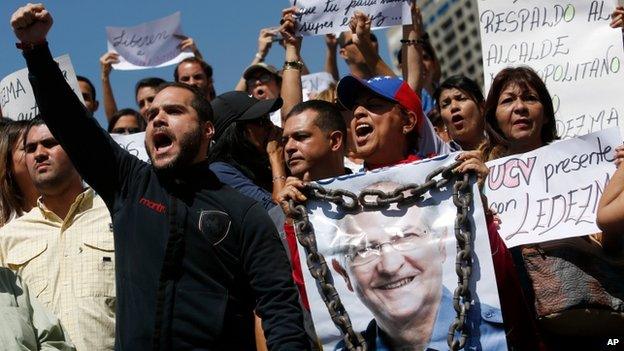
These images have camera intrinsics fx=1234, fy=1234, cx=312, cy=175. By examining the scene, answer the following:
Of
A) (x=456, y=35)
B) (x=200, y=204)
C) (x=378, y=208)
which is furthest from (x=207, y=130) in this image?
(x=456, y=35)

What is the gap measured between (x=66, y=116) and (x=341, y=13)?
3.12 m

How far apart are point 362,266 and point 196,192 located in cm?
77

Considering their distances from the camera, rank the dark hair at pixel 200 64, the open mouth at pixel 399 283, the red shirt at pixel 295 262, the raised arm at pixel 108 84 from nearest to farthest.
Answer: the open mouth at pixel 399 283, the red shirt at pixel 295 262, the dark hair at pixel 200 64, the raised arm at pixel 108 84

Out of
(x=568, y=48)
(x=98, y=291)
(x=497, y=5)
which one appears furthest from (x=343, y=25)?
(x=98, y=291)

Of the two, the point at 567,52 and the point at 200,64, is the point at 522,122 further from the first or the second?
the point at 200,64

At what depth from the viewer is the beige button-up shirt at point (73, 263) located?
18.1 ft

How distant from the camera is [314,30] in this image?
7.54 meters

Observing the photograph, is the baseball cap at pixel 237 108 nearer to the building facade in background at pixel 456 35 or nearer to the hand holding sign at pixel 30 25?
the hand holding sign at pixel 30 25

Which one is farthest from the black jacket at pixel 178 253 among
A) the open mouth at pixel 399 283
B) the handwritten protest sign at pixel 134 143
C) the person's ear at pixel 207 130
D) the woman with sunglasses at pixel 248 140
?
the handwritten protest sign at pixel 134 143

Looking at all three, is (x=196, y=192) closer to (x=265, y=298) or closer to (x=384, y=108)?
(x=265, y=298)

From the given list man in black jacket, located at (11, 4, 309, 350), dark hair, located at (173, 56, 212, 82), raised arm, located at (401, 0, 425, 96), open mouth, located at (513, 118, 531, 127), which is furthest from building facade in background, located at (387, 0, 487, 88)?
man in black jacket, located at (11, 4, 309, 350)

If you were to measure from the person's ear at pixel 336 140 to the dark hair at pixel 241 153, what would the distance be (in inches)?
28.5

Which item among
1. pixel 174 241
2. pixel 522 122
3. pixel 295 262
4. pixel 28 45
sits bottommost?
pixel 295 262

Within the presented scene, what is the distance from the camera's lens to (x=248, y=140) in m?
6.81
